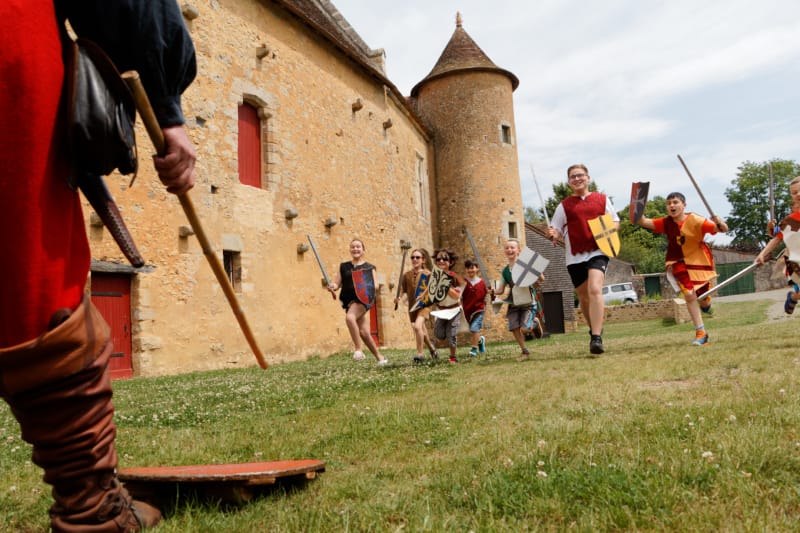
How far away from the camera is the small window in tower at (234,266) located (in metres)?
12.3

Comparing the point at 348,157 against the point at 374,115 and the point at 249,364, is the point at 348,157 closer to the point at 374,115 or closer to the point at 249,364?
the point at 374,115

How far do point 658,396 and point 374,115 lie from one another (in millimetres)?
16575

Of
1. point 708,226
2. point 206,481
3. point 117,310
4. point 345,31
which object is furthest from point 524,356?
point 345,31

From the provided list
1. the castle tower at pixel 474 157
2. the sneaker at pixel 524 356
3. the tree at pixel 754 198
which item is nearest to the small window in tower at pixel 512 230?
the castle tower at pixel 474 157

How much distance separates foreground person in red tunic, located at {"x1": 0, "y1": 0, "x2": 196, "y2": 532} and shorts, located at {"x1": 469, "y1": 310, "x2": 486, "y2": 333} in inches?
304

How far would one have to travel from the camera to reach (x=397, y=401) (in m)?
4.17

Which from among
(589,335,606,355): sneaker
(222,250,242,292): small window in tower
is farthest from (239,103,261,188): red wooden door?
(589,335,606,355): sneaker

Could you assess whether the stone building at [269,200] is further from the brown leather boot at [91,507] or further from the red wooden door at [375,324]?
the brown leather boot at [91,507]

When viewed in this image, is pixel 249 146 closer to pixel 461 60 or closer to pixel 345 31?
pixel 345 31

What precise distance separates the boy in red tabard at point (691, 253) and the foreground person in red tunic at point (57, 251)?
22.4 feet

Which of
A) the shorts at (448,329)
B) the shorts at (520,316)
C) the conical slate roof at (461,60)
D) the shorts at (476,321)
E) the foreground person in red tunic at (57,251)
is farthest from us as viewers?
the conical slate roof at (461,60)

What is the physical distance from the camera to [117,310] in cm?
1001

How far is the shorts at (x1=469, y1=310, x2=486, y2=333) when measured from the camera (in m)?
9.16

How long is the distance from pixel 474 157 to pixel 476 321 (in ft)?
51.1
